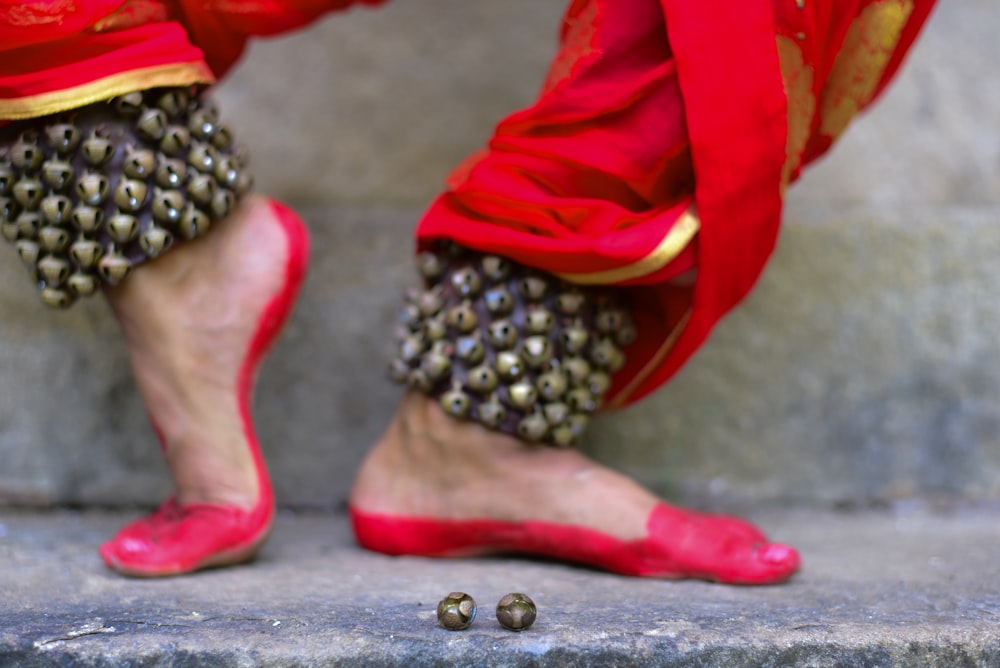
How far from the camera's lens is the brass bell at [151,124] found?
88 centimetres

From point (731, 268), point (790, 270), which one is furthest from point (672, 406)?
point (731, 268)

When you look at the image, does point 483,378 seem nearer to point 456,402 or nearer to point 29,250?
point 456,402

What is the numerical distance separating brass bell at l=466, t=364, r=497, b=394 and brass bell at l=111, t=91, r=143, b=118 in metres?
0.37

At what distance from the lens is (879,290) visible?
4.17 feet

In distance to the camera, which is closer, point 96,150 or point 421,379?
point 96,150

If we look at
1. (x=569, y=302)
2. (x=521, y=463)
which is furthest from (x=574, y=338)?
(x=521, y=463)

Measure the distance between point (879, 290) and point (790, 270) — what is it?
11 cm

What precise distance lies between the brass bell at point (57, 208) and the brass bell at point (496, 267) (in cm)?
36

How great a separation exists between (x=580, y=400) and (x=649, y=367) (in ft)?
0.28

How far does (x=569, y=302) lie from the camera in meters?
0.94

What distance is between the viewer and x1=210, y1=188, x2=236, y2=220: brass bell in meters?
0.93

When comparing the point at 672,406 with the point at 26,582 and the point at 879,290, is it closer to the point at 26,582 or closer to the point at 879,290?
the point at 879,290

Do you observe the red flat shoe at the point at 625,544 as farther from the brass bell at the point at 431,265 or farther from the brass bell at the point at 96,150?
the brass bell at the point at 96,150

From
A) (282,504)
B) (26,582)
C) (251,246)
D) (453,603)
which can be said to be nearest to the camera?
(453,603)
